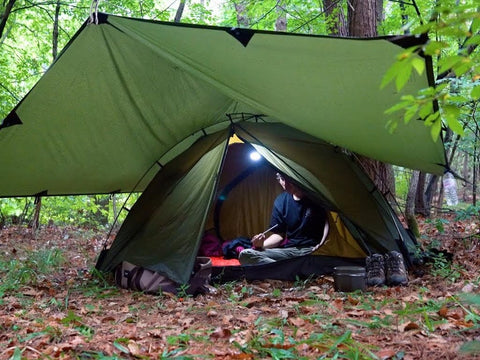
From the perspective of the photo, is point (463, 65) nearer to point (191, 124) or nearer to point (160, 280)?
point (160, 280)

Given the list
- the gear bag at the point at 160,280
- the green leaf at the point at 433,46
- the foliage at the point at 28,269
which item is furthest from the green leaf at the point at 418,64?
the foliage at the point at 28,269

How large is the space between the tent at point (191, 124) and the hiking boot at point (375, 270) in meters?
0.26

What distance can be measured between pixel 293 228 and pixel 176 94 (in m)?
1.83

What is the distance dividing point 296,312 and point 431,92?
171cm

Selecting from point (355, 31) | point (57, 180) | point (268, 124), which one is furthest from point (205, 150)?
point (355, 31)

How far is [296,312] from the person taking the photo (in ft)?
9.02

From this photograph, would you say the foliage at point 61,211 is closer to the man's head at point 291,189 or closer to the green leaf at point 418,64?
the man's head at point 291,189

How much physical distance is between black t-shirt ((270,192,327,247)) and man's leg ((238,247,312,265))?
0.88 feet

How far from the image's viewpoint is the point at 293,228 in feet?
15.2

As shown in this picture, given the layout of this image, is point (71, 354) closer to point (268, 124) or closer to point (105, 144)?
point (105, 144)

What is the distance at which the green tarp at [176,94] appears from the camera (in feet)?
9.15

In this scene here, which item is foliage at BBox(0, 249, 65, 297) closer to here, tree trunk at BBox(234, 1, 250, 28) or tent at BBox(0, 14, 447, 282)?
tent at BBox(0, 14, 447, 282)

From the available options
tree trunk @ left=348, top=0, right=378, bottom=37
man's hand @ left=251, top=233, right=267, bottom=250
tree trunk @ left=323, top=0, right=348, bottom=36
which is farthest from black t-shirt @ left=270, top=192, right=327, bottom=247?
tree trunk @ left=323, top=0, right=348, bottom=36

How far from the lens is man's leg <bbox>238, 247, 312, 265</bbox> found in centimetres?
409
